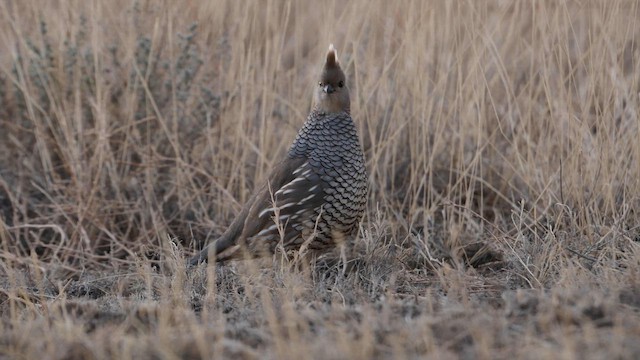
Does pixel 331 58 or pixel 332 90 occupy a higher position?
pixel 331 58

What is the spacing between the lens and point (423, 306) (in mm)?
3121

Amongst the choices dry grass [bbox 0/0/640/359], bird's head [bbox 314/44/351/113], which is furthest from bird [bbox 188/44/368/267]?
dry grass [bbox 0/0/640/359]

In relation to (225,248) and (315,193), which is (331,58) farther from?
(225,248)

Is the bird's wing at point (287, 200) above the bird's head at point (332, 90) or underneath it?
underneath

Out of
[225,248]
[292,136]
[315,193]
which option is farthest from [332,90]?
[292,136]

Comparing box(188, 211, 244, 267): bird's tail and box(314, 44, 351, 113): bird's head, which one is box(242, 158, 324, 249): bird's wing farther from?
box(314, 44, 351, 113): bird's head

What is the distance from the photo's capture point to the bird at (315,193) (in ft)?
14.0

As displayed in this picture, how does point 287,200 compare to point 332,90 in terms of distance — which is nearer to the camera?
point 287,200

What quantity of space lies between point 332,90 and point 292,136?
3.50 feet

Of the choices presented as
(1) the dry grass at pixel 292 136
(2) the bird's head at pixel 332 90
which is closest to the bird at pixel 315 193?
(2) the bird's head at pixel 332 90

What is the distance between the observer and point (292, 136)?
5.51 meters

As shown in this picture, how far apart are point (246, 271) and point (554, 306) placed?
196 cm

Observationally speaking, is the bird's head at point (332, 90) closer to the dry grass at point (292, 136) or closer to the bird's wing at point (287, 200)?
the bird's wing at point (287, 200)

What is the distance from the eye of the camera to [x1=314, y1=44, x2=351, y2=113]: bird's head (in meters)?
4.45
